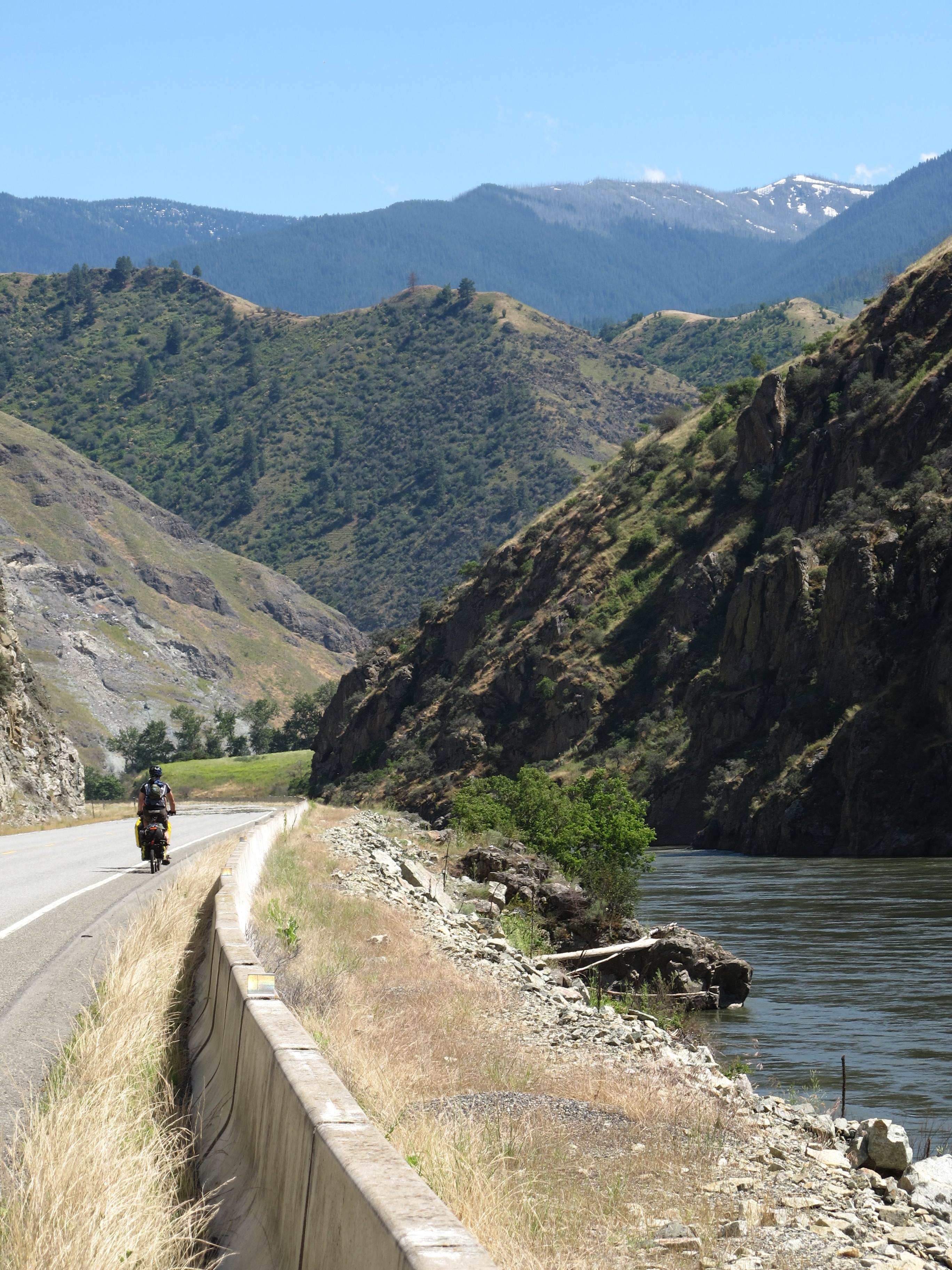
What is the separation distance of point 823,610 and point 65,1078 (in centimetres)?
5763

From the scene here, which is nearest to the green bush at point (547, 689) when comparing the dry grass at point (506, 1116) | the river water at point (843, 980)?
the river water at point (843, 980)

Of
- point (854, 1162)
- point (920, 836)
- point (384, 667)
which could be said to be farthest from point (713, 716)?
point (854, 1162)

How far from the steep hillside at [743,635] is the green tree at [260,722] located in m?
47.4

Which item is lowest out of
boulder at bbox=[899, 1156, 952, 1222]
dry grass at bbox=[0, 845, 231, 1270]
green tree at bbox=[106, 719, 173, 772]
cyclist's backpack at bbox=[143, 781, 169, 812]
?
green tree at bbox=[106, 719, 173, 772]

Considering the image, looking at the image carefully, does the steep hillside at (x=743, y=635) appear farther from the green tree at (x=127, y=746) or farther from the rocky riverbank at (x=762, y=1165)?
the green tree at (x=127, y=746)

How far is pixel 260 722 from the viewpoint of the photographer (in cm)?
16112

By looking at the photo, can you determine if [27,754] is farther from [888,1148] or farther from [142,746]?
[142,746]

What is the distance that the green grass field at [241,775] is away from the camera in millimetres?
125438

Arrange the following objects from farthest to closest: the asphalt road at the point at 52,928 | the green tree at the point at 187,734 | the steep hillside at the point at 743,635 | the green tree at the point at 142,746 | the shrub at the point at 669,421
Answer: the green tree at the point at 187,734 < the green tree at the point at 142,746 < the shrub at the point at 669,421 < the steep hillside at the point at 743,635 < the asphalt road at the point at 52,928

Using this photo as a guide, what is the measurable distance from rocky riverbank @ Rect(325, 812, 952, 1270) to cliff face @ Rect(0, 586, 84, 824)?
3009cm

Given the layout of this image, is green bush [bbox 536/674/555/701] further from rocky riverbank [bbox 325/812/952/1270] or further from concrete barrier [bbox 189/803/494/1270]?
concrete barrier [bbox 189/803/494/1270]

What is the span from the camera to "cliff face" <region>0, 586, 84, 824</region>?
145 feet

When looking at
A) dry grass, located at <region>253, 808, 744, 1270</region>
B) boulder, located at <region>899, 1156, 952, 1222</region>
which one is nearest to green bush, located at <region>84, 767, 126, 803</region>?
dry grass, located at <region>253, 808, 744, 1270</region>

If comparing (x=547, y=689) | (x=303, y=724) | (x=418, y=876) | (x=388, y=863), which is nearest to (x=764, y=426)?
(x=547, y=689)
